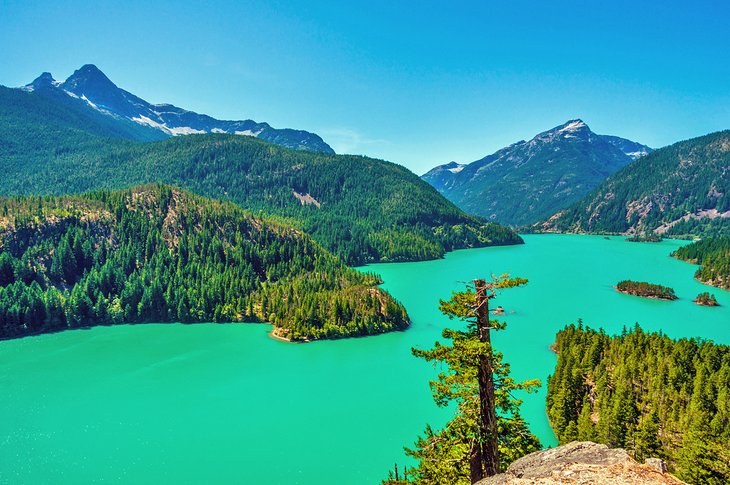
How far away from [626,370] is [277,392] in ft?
116

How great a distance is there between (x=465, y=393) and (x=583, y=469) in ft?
12.5

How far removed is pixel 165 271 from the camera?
304 feet

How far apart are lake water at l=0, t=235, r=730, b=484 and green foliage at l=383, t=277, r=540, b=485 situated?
67.8 ft

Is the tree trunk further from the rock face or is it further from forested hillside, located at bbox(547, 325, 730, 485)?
forested hillside, located at bbox(547, 325, 730, 485)

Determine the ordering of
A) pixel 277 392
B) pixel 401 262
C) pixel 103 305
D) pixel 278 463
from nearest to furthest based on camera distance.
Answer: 1. pixel 278 463
2. pixel 277 392
3. pixel 103 305
4. pixel 401 262

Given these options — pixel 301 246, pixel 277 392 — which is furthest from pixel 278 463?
pixel 301 246

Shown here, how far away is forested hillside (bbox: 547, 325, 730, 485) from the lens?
27.8 metres

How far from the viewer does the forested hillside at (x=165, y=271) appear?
74.4 metres

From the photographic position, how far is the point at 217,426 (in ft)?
140

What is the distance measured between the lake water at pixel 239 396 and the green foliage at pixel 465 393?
20664mm

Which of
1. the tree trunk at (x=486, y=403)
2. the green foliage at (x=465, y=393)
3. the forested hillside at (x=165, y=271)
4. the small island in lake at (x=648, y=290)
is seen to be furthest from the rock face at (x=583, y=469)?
the small island in lake at (x=648, y=290)

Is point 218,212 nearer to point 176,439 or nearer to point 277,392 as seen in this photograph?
point 277,392

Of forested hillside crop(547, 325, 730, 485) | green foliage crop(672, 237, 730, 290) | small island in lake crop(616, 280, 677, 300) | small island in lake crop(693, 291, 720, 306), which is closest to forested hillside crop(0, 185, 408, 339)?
forested hillside crop(547, 325, 730, 485)

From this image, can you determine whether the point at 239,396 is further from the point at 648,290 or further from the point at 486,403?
the point at 648,290
